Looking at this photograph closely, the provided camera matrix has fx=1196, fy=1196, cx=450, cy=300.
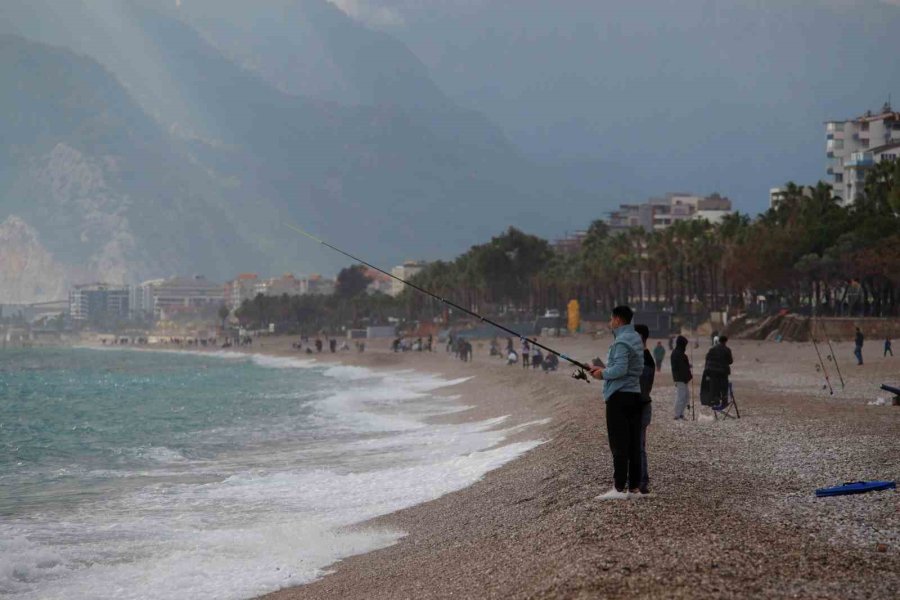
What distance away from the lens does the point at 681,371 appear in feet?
55.1

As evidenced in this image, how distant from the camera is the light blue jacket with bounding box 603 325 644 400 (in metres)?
9.23

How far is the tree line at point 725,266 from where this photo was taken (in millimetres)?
59938

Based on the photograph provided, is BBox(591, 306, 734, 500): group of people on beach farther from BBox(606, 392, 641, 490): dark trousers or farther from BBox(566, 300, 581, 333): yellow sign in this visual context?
→ BBox(566, 300, 581, 333): yellow sign

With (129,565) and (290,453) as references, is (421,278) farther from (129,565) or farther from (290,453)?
(129,565)

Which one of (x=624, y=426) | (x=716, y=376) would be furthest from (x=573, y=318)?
(x=624, y=426)

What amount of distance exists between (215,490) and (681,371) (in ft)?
22.6

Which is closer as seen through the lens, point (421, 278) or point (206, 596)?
point (206, 596)

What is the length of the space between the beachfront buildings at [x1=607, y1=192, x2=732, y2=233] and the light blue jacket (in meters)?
163

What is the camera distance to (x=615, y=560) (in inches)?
298

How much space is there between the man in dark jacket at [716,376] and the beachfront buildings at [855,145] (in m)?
97.2

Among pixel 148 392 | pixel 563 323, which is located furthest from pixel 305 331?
pixel 148 392

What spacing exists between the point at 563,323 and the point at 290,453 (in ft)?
251

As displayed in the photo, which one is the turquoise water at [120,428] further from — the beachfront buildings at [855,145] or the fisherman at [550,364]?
the beachfront buildings at [855,145]

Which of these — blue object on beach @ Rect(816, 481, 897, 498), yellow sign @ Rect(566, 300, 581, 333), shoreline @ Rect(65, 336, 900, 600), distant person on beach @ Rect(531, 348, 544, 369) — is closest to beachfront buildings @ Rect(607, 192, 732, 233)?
yellow sign @ Rect(566, 300, 581, 333)
